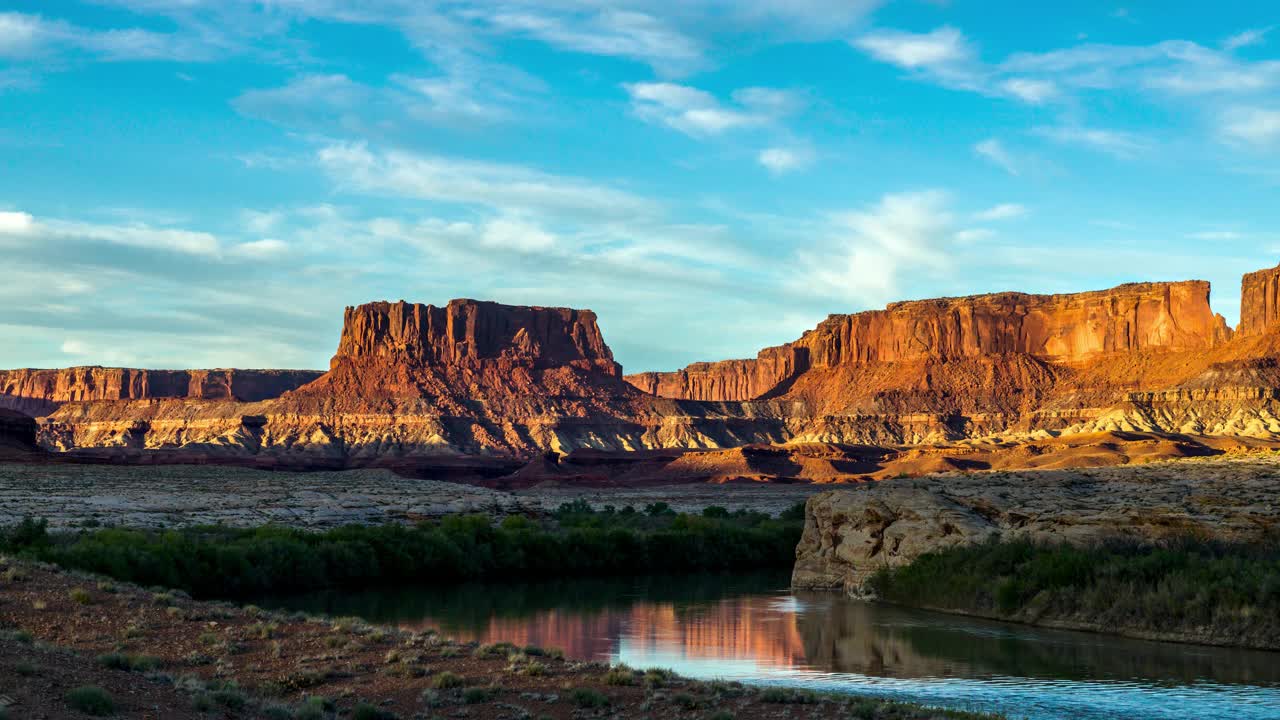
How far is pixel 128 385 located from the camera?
187375 mm

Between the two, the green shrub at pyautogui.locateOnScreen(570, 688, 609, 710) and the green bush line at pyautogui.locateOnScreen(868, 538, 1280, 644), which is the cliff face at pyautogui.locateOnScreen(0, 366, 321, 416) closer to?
the green bush line at pyautogui.locateOnScreen(868, 538, 1280, 644)

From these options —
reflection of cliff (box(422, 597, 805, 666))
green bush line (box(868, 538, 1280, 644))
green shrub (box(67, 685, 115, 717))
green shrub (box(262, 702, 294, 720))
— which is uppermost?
green bush line (box(868, 538, 1280, 644))

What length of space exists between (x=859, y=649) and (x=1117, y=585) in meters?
4.45

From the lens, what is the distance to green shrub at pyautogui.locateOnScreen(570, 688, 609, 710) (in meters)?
13.5

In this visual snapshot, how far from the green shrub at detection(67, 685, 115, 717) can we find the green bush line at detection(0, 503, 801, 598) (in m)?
18.1

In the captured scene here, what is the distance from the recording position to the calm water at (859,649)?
52.9ft

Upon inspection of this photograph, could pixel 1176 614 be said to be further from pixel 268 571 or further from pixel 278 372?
pixel 278 372

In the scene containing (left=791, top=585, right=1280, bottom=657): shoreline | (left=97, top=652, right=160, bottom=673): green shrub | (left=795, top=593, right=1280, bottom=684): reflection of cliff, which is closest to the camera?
(left=97, top=652, right=160, bottom=673): green shrub

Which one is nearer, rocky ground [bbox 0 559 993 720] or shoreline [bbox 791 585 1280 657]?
rocky ground [bbox 0 559 993 720]

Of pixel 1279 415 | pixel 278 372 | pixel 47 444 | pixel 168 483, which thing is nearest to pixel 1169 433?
pixel 1279 415

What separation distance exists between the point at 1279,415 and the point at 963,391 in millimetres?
45724

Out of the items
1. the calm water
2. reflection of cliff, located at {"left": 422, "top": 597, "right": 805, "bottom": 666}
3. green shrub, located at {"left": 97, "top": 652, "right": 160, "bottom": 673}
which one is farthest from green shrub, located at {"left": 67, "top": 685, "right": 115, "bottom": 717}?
reflection of cliff, located at {"left": 422, "top": 597, "right": 805, "bottom": 666}

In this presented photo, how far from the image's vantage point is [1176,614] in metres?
20.1

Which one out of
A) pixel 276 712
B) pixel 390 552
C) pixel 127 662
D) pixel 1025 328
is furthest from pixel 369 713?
pixel 1025 328
